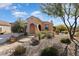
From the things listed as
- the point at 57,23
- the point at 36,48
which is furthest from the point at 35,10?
the point at 36,48

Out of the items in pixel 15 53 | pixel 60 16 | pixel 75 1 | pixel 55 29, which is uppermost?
pixel 75 1

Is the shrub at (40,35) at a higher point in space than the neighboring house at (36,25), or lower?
lower

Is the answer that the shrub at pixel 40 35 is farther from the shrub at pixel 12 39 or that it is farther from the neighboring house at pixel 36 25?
the shrub at pixel 12 39

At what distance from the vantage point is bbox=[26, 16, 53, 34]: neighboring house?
2061mm

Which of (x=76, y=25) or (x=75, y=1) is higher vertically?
(x=75, y=1)

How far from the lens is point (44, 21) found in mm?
2057

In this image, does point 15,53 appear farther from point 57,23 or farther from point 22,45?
point 57,23

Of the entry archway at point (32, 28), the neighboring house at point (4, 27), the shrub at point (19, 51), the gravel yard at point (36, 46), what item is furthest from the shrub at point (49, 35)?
the neighboring house at point (4, 27)

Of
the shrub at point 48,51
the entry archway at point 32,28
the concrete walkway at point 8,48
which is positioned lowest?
the shrub at point 48,51

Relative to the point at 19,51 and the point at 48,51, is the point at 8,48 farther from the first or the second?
the point at 48,51

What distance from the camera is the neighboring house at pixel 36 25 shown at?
6.76 feet

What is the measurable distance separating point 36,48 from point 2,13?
491 millimetres

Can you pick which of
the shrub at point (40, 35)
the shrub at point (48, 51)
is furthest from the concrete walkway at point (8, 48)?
the shrub at point (48, 51)

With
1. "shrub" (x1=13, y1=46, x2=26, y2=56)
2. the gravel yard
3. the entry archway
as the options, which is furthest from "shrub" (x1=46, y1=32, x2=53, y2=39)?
"shrub" (x1=13, y1=46, x2=26, y2=56)
